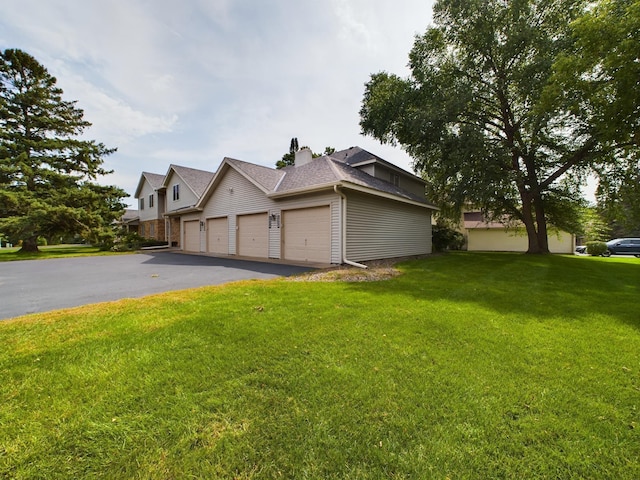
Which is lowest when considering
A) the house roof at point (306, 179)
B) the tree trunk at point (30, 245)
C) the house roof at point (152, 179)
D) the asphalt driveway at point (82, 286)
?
the asphalt driveway at point (82, 286)

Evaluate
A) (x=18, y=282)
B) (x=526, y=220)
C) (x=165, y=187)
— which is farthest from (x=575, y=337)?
(x=165, y=187)

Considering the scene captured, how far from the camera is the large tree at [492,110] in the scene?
12.5 m

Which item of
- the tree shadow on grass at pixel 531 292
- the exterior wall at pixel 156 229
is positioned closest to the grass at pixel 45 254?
the exterior wall at pixel 156 229

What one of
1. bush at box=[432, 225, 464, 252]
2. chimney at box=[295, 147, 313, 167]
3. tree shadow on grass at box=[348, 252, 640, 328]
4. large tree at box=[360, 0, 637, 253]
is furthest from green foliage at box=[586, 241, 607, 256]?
chimney at box=[295, 147, 313, 167]

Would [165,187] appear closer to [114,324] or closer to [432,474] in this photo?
[114,324]

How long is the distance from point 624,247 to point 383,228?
75.6ft

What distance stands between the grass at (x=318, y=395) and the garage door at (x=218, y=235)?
433 inches

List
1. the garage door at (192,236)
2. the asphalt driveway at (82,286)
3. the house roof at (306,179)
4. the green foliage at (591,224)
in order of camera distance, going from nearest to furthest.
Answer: the asphalt driveway at (82,286), the house roof at (306,179), the garage door at (192,236), the green foliage at (591,224)

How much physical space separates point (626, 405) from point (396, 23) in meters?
11.3

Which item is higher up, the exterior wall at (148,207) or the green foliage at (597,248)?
the exterior wall at (148,207)

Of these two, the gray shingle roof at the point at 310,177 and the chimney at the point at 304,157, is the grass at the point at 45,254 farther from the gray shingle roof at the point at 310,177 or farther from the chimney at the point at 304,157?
the chimney at the point at 304,157

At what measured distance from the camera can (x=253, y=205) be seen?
13.2 metres

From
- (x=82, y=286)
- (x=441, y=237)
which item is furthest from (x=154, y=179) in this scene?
(x=441, y=237)

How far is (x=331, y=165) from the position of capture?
11.8 meters
